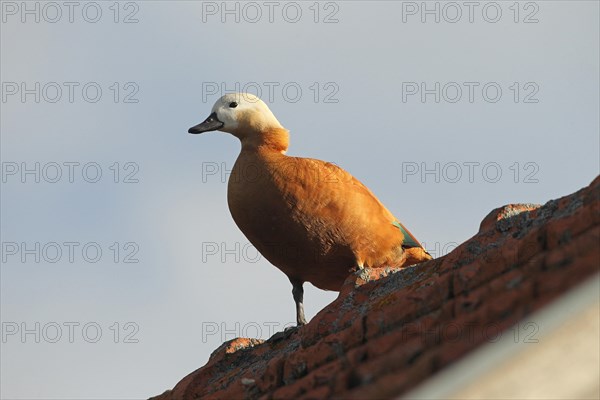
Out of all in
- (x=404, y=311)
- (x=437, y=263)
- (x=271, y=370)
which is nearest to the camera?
(x=404, y=311)

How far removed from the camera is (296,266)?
A: 20.0ft

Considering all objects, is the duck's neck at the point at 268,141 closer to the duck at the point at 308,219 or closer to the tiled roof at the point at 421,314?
the duck at the point at 308,219

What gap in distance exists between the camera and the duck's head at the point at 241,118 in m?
6.69

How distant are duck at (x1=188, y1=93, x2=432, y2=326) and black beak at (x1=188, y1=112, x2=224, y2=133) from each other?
1.52 feet

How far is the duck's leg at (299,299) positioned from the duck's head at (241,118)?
3.41 ft

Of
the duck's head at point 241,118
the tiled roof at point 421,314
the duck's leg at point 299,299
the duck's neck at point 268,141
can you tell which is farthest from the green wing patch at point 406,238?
the tiled roof at point 421,314

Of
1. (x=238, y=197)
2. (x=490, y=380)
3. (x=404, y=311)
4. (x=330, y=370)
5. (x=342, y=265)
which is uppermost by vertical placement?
(x=238, y=197)

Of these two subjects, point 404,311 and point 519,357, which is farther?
point 404,311

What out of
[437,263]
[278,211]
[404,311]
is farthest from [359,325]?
[278,211]

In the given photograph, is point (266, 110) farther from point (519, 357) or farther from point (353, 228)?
point (519, 357)

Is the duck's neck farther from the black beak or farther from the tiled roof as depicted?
the tiled roof

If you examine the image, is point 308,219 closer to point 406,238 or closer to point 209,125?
point 406,238

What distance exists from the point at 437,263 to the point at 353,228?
2.00m

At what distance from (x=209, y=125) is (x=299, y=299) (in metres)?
1.49
